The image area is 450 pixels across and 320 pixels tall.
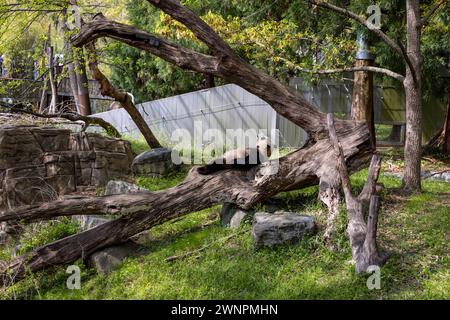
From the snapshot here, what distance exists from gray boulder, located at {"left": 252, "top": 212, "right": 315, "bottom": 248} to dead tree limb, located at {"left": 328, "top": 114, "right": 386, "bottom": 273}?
576 millimetres

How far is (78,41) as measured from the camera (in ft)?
25.1

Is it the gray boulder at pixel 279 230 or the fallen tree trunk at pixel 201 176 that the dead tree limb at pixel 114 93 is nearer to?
the fallen tree trunk at pixel 201 176

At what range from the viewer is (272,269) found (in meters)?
6.13

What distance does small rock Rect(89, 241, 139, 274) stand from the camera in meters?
6.84

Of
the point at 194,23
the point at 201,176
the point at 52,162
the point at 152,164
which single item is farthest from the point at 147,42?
the point at 152,164

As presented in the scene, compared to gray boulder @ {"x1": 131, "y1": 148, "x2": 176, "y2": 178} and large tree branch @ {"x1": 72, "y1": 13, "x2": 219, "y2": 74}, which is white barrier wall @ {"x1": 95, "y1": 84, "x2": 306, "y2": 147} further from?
large tree branch @ {"x1": 72, "y1": 13, "x2": 219, "y2": 74}

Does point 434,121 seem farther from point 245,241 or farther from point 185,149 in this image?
point 245,241

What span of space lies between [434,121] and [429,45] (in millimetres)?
4204

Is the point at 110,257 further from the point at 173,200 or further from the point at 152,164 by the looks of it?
the point at 152,164

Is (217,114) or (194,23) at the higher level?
(194,23)

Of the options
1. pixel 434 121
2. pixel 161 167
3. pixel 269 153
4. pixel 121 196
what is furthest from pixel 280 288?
pixel 434 121

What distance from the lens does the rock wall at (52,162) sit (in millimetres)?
9289

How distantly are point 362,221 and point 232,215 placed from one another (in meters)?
2.08

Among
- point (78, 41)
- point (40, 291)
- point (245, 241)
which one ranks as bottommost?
point (40, 291)
